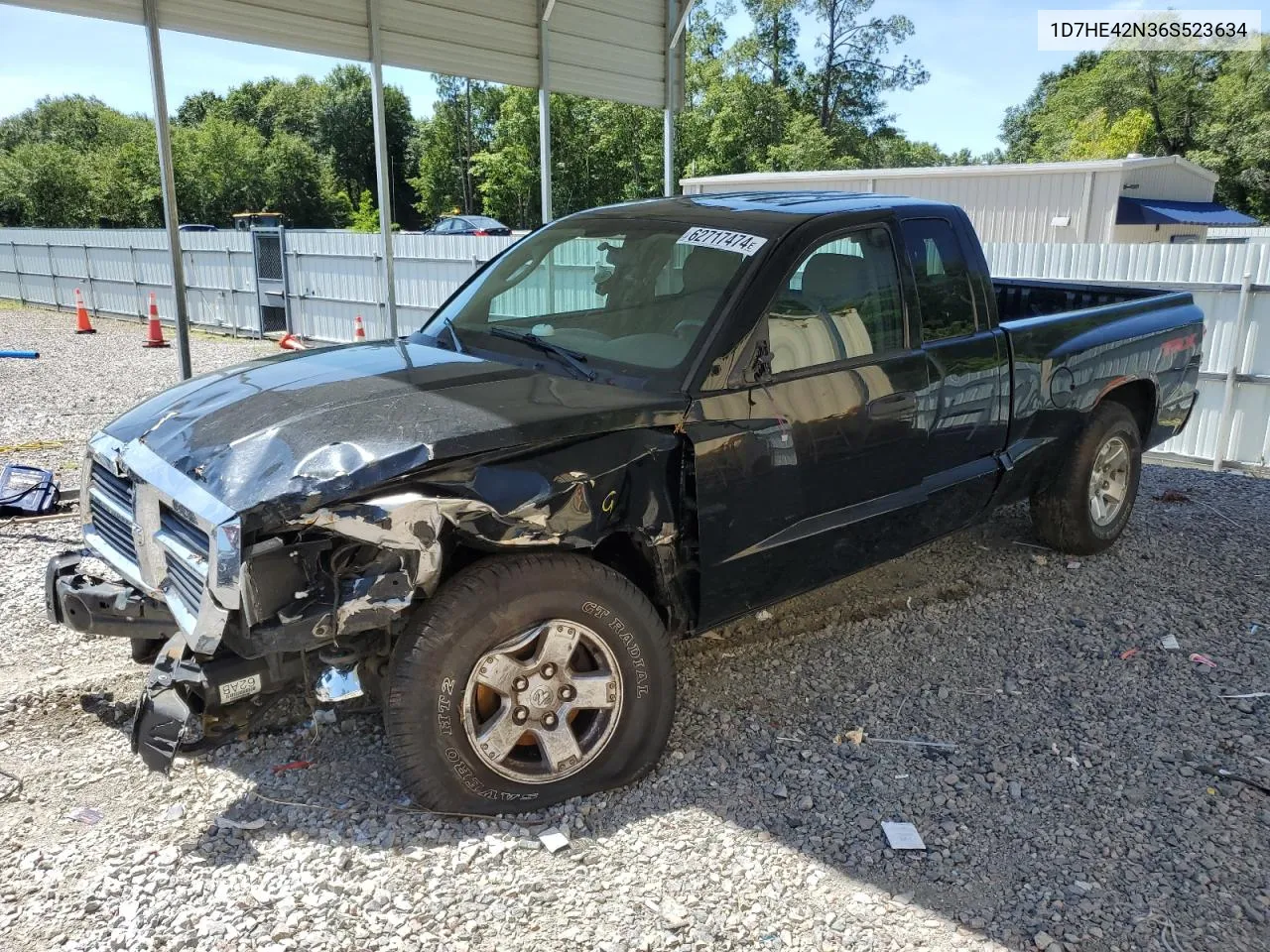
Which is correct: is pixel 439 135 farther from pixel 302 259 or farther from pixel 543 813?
pixel 543 813

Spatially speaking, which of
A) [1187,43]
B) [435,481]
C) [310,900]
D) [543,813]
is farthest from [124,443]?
[1187,43]

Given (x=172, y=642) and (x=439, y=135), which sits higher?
(x=439, y=135)

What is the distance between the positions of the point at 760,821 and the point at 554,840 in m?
0.68

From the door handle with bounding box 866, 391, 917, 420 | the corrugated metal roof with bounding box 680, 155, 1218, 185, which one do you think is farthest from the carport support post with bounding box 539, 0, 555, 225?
the corrugated metal roof with bounding box 680, 155, 1218, 185

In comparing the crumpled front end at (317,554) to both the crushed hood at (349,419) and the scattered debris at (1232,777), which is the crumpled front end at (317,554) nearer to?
the crushed hood at (349,419)

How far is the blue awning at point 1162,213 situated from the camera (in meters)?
23.8

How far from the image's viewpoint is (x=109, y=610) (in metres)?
3.26

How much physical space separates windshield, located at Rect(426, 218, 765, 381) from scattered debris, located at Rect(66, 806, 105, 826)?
7.18ft

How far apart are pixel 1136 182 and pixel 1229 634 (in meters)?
23.3

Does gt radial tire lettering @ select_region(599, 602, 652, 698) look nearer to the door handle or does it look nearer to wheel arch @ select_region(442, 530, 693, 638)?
wheel arch @ select_region(442, 530, 693, 638)

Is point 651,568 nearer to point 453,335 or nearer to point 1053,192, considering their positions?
point 453,335

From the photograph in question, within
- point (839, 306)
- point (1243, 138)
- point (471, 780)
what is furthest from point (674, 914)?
point (1243, 138)

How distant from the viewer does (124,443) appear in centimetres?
341

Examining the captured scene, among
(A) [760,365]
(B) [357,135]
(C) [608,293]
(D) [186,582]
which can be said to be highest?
(B) [357,135]
